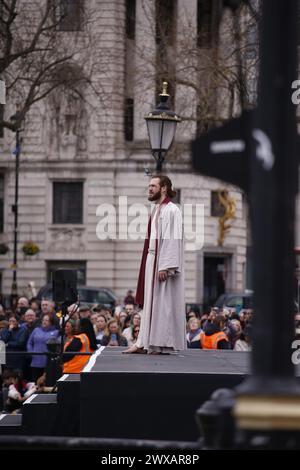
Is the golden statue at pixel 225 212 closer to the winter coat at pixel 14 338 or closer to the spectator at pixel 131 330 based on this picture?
the winter coat at pixel 14 338

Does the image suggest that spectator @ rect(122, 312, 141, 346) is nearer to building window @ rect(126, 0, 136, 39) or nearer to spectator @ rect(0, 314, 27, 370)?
spectator @ rect(0, 314, 27, 370)

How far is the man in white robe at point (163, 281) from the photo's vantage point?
13695 millimetres

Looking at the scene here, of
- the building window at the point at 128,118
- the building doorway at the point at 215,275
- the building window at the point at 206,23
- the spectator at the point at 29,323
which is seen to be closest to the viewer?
the spectator at the point at 29,323

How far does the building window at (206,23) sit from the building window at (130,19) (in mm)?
4568

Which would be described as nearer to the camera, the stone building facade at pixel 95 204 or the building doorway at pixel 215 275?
the stone building facade at pixel 95 204

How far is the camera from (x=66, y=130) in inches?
2125

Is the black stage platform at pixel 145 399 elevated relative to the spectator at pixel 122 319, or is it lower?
lower

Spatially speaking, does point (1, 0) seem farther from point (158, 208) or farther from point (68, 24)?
point (158, 208)

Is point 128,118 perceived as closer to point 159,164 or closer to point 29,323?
point 29,323

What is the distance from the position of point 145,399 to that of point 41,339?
10359mm

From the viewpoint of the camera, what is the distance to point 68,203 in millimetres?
57906

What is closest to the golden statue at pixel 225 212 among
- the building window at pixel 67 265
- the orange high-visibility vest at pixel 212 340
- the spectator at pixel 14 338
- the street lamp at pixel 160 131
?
the building window at pixel 67 265

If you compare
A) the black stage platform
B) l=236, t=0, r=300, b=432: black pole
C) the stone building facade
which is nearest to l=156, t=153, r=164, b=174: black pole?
the black stage platform
